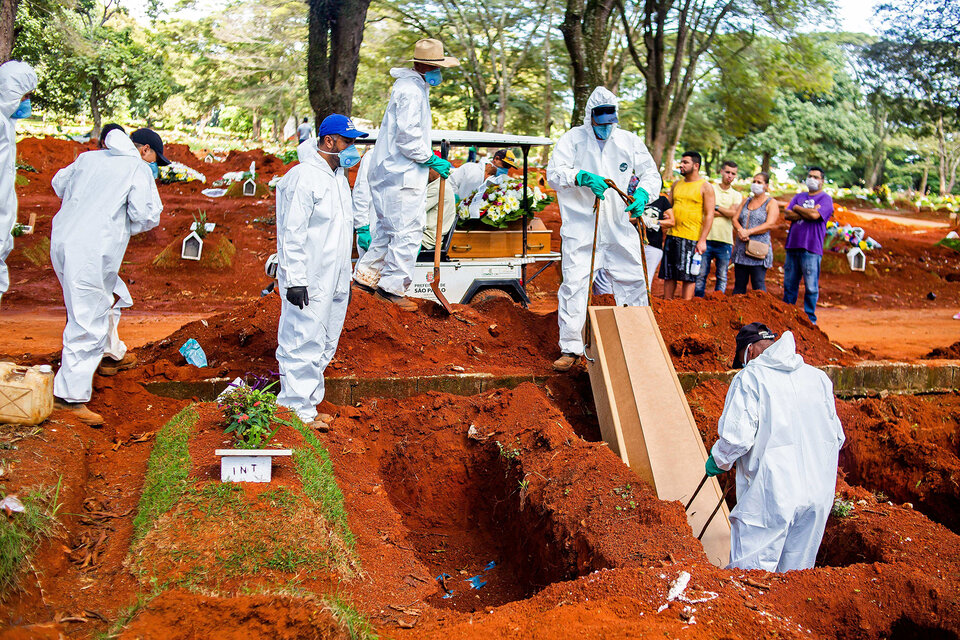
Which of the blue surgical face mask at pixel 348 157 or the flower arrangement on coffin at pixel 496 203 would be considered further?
the flower arrangement on coffin at pixel 496 203

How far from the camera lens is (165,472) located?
5.16 meters

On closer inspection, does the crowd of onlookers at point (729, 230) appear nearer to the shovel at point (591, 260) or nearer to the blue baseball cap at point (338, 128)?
the shovel at point (591, 260)

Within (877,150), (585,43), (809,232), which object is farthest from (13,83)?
(877,150)

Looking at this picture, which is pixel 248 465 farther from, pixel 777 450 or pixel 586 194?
pixel 586 194

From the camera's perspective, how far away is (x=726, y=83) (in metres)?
27.0

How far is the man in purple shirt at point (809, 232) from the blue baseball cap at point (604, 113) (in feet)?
11.3

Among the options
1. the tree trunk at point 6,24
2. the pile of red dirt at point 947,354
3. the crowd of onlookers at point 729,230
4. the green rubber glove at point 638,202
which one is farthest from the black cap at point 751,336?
the tree trunk at point 6,24

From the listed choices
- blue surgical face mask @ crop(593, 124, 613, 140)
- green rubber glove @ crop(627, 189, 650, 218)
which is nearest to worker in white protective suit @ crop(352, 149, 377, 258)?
blue surgical face mask @ crop(593, 124, 613, 140)

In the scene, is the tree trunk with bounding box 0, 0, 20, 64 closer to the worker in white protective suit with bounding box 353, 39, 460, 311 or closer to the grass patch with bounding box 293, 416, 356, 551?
the worker in white protective suit with bounding box 353, 39, 460, 311

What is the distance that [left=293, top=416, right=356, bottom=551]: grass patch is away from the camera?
198 inches

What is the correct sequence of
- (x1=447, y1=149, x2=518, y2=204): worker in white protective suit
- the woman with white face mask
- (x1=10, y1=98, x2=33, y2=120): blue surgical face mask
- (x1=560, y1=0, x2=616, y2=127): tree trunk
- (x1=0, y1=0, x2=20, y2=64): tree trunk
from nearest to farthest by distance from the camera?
(x1=10, y1=98, x2=33, y2=120): blue surgical face mask
(x1=447, y1=149, x2=518, y2=204): worker in white protective suit
the woman with white face mask
(x1=560, y1=0, x2=616, y2=127): tree trunk
(x1=0, y1=0, x2=20, y2=64): tree trunk

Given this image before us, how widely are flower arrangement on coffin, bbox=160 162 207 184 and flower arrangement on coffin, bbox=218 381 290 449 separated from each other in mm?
16759

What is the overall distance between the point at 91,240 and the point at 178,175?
16.1m

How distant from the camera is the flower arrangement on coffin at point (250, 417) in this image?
16.7ft
